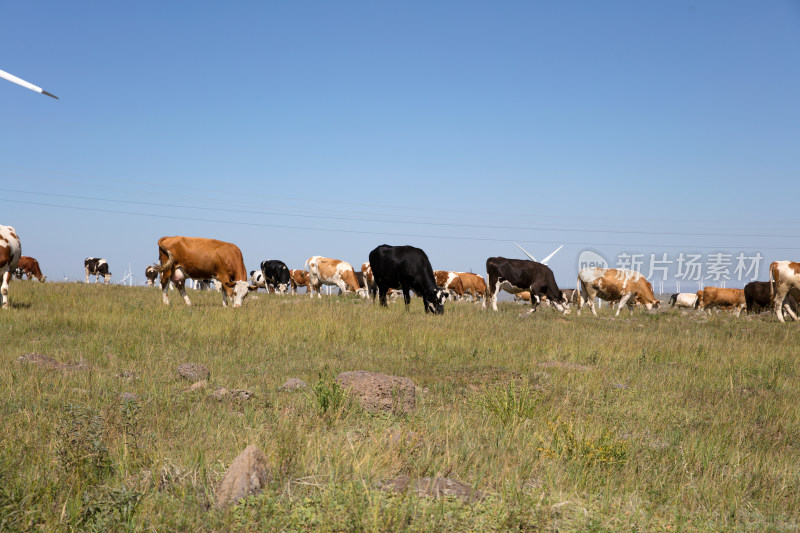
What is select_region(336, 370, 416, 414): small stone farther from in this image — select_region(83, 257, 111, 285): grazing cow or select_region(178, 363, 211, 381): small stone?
select_region(83, 257, 111, 285): grazing cow

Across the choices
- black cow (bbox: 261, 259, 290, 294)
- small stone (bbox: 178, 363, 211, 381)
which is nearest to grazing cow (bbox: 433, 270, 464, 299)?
black cow (bbox: 261, 259, 290, 294)

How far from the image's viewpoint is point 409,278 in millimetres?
19906

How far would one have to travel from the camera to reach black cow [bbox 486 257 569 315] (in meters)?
25.2

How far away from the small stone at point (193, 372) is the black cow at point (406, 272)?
11.1 m

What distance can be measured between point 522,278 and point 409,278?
7548mm

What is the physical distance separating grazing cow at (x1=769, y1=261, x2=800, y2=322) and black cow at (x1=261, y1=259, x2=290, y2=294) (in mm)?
25513

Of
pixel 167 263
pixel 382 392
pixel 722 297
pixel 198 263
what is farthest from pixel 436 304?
pixel 722 297

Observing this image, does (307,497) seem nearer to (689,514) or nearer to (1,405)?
(689,514)

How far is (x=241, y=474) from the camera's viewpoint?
3.62m

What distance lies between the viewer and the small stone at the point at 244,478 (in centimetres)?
353

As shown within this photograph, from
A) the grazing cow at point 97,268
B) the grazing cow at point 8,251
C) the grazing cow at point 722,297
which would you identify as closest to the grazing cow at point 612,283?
the grazing cow at point 722,297

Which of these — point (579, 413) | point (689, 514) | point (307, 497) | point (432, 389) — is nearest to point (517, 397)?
point (579, 413)

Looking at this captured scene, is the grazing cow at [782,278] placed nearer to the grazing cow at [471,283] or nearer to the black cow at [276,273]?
the grazing cow at [471,283]

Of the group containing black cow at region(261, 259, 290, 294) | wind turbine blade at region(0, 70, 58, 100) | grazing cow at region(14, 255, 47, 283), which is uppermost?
wind turbine blade at region(0, 70, 58, 100)
